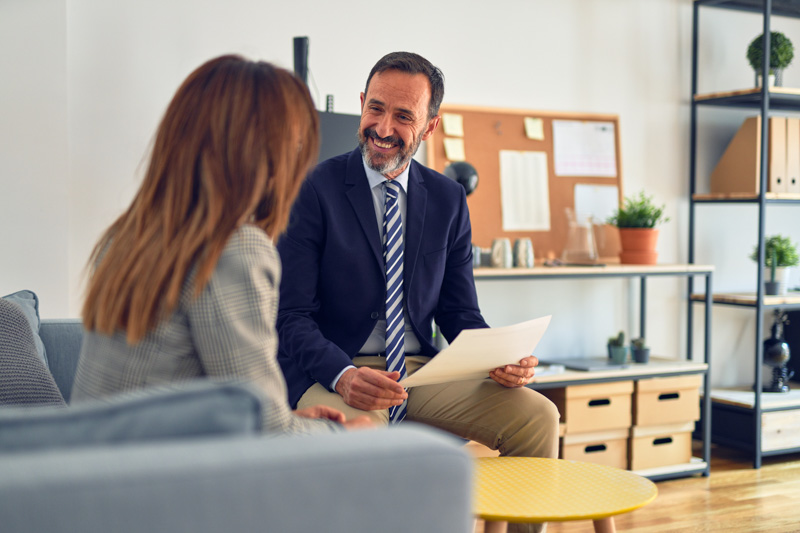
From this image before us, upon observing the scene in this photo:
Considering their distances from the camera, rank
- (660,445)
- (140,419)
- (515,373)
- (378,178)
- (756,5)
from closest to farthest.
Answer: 1. (140,419)
2. (515,373)
3. (378,178)
4. (660,445)
5. (756,5)

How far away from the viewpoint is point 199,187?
1088mm

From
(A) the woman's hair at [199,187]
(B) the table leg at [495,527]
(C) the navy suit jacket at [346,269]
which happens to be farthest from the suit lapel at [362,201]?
(A) the woman's hair at [199,187]

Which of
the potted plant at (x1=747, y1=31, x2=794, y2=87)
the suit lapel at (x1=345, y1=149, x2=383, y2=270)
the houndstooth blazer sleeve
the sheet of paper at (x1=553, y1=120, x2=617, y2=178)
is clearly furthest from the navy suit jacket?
the potted plant at (x1=747, y1=31, x2=794, y2=87)

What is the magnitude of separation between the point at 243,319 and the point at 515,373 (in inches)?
41.4

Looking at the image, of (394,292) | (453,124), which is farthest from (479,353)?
(453,124)

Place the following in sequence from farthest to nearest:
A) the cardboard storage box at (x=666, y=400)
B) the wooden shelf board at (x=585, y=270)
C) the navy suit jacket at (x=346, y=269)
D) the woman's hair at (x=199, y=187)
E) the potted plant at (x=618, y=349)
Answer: the potted plant at (x=618, y=349) < the cardboard storage box at (x=666, y=400) < the wooden shelf board at (x=585, y=270) < the navy suit jacket at (x=346, y=269) < the woman's hair at (x=199, y=187)

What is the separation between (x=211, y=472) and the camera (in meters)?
0.76

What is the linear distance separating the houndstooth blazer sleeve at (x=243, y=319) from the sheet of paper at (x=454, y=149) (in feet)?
7.72

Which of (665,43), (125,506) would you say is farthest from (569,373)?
(125,506)

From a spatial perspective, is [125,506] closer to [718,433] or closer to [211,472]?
[211,472]

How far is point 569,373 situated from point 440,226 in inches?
50.3

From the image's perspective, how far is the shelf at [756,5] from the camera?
3.82 metres

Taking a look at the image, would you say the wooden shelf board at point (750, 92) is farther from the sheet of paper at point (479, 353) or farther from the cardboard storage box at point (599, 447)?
the sheet of paper at point (479, 353)

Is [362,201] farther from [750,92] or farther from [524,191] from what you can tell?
[750,92]
